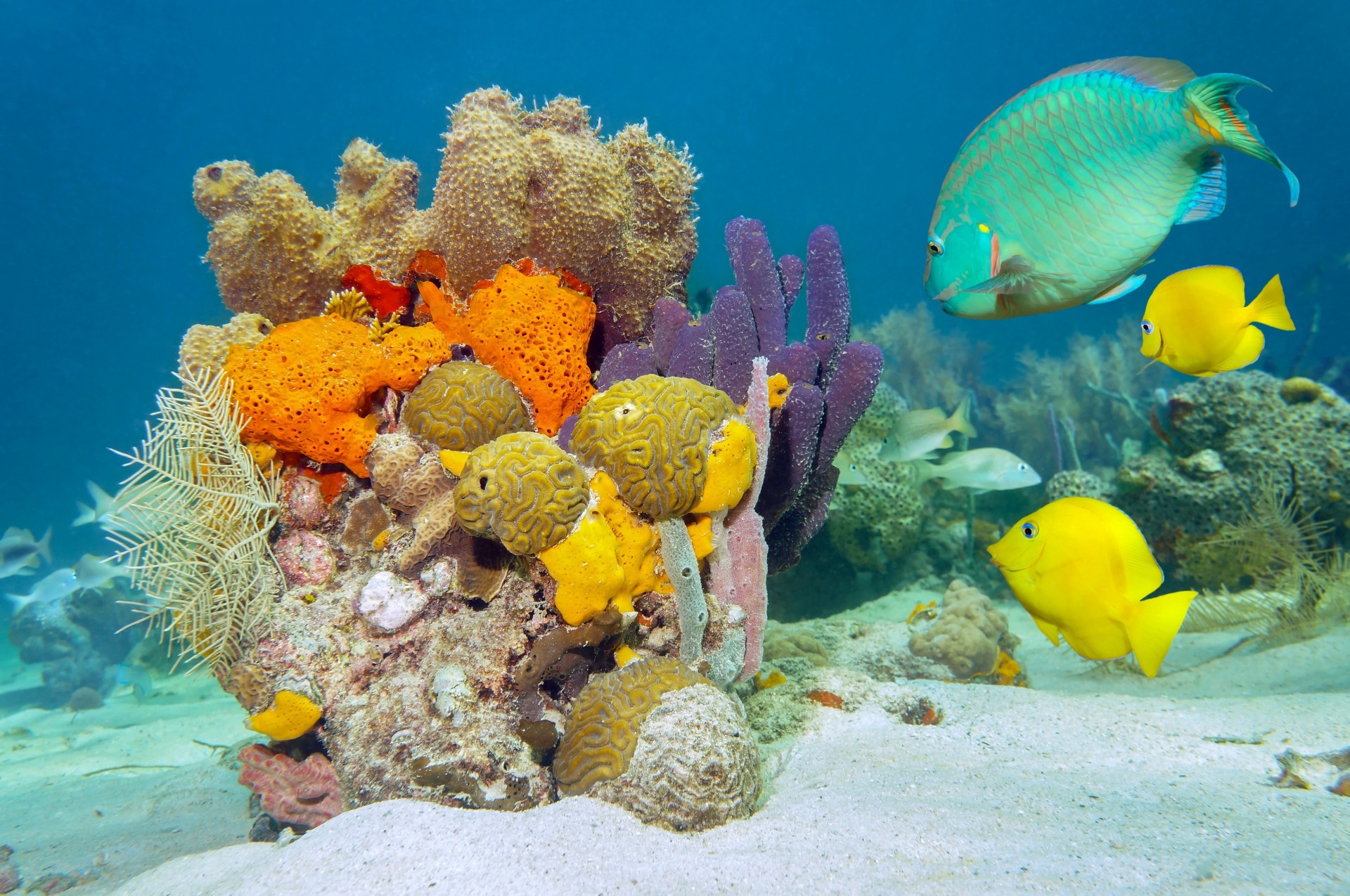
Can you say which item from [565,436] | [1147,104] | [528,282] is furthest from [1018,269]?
[528,282]

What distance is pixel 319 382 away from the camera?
2717 mm

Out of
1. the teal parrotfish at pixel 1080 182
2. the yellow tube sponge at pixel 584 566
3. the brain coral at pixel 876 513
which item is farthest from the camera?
the brain coral at pixel 876 513

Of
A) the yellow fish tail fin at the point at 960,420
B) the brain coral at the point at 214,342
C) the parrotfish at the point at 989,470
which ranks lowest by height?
the parrotfish at the point at 989,470

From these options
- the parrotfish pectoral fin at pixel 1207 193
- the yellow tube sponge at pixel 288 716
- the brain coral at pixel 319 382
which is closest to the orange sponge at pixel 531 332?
the brain coral at pixel 319 382

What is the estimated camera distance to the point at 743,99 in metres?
75.1

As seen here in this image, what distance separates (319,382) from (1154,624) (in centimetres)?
344

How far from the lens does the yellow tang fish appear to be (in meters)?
2.04

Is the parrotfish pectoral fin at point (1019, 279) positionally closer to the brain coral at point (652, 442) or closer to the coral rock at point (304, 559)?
the brain coral at point (652, 442)

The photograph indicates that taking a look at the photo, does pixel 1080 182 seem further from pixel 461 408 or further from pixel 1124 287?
pixel 461 408

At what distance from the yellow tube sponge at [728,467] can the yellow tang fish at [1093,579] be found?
0.99 metres

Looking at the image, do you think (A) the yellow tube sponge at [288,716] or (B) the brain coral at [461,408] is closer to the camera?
(A) the yellow tube sponge at [288,716]

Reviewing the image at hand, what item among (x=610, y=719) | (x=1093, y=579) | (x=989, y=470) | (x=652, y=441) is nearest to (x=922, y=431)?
(x=989, y=470)

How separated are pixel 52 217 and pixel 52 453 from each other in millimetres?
18333

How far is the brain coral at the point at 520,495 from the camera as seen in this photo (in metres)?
2.20
